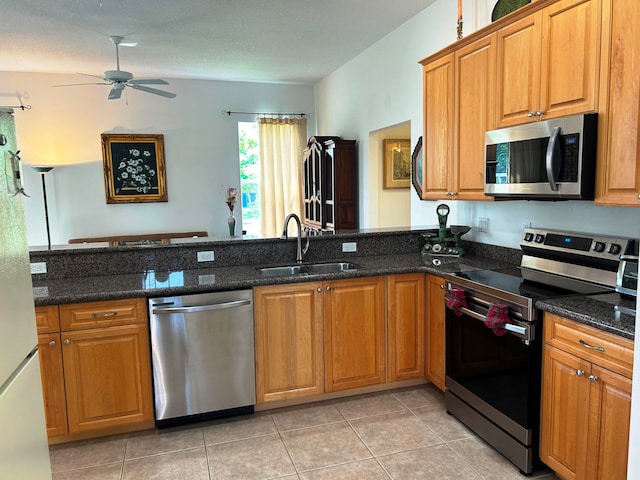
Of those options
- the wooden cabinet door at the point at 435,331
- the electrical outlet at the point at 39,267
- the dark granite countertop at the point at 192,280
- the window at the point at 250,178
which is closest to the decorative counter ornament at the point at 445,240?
the dark granite countertop at the point at 192,280

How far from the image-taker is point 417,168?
14.0 feet

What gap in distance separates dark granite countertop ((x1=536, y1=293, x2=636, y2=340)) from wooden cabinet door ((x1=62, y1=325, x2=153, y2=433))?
2.11 meters

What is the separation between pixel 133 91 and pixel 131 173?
1.15 m

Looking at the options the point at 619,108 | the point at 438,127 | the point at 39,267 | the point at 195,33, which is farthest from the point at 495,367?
the point at 195,33

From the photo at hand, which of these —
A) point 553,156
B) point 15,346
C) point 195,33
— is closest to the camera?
point 15,346

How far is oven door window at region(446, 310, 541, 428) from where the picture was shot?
2.15m

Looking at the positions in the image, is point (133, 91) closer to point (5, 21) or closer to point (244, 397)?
point (5, 21)

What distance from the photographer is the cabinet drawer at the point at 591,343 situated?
5.64ft

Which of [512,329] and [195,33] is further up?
[195,33]

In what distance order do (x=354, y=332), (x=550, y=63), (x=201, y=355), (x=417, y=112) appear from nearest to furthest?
(x=550, y=63) < (x=201, y=355) < (x=354, y=332) < (x=417, y=112)

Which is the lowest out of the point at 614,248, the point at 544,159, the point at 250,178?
the point at 614,248

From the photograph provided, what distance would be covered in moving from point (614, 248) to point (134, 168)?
603cm

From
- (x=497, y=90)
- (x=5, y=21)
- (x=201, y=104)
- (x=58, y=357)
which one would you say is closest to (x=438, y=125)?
(x=497, y=90)

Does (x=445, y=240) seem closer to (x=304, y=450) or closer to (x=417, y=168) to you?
(x=417, y=168)
